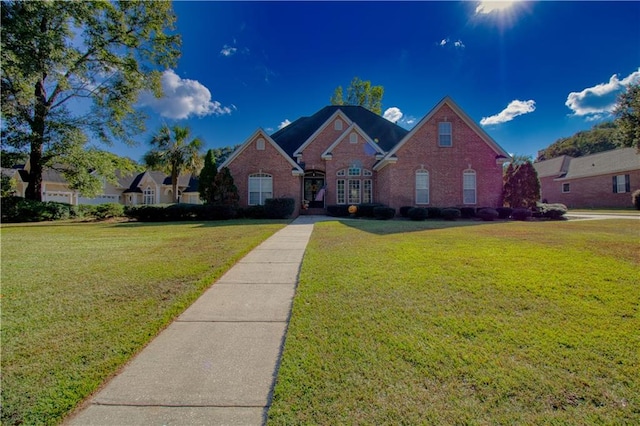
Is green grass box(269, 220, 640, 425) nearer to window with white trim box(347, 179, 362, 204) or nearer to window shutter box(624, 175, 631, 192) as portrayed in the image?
window with white trim box(347, 179, 362, 204)

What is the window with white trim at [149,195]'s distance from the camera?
38.1 m

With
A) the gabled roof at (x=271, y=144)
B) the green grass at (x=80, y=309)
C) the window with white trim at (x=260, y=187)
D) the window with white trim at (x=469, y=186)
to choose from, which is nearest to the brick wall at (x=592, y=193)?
the window with white trim at (x=469, y=186)

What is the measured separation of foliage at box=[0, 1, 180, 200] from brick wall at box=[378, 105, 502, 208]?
19.3m

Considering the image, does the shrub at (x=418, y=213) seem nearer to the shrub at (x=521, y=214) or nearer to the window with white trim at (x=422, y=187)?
the window with white trim at (x=422, y=187)

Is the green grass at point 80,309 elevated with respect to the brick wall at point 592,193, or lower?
lower

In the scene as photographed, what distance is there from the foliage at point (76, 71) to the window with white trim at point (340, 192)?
51.1 feet

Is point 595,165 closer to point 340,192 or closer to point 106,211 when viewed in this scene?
point 340,192

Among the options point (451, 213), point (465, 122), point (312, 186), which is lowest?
point (451, 213)

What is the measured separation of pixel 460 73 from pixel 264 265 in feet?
62.7

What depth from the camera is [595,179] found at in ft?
93.5

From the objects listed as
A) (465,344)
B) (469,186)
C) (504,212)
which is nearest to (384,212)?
(469,186)

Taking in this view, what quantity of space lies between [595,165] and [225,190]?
38.2m

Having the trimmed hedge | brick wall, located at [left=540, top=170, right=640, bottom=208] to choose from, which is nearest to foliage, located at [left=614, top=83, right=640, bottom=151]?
brick wall, located at [left=540, top=170, right=640, bottom=208]

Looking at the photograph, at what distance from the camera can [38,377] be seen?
232 cm
